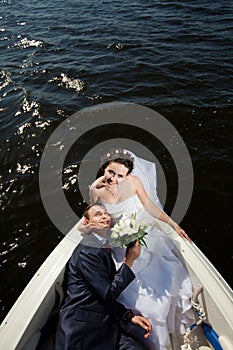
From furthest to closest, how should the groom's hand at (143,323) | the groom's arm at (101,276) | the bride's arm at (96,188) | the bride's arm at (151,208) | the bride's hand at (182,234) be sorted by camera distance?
the bride's arm at (96,188), the bride's arm at (151,208), the bride's hand at (182,234), the groom's hand at (143,323), the groom's arm at (101,276)

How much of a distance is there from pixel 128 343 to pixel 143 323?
8.8 inches

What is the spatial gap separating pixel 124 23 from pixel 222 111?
578 cm

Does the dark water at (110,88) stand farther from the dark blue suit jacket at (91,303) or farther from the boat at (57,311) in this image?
the dark blue suit jacket at (91,303)

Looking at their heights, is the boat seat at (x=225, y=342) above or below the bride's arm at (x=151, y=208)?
below

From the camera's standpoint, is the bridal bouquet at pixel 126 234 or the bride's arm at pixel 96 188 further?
the bride's arm at pixel 96 188

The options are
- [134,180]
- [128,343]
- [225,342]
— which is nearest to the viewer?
[225,342]

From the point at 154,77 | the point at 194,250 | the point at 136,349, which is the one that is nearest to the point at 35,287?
the point at 136,349

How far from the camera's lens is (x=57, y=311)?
2.93 metres

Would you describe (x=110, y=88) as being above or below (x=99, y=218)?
above

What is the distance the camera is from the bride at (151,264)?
2.99m

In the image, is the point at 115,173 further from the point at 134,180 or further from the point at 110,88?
the point at 110,88

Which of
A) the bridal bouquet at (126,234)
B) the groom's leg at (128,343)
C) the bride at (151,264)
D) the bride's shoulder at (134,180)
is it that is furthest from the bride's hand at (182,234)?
the groom's leg at (128,343)

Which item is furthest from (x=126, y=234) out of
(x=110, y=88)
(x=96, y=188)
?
(x=110, y=88)

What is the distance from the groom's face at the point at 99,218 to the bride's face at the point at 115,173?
1.24 m
